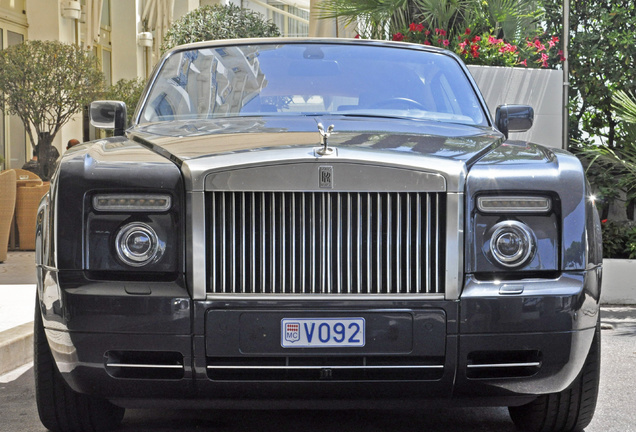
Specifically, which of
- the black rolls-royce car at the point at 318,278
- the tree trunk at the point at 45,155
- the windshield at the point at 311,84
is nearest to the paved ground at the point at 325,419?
the black rolls-royce car at the point at 318,278

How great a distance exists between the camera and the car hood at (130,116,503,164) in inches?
Answer: 136

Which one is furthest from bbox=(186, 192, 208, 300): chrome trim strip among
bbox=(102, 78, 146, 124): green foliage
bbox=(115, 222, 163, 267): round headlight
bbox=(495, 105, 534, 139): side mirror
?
bbox=(102, 78, 146, 124): green foliage

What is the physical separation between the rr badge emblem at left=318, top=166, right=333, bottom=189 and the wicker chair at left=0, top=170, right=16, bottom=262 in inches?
305

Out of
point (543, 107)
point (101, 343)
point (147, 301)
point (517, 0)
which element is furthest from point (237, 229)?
point (517, 0)

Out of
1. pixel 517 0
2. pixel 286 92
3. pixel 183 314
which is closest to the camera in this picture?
pixel 183 314

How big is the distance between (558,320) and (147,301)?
1339 millimetres

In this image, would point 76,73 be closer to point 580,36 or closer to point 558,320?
point 580,36

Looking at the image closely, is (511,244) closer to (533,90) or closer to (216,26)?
(533,90)

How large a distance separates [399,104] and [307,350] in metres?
1.75

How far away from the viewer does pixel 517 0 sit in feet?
35.9

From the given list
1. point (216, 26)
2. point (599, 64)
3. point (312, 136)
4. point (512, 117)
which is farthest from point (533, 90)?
point (216, 26)

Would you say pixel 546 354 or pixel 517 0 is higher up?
pixel 517 0

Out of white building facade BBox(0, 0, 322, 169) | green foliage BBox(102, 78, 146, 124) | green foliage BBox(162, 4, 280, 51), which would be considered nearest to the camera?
green foliage BBox(102, 78, 146, 124)

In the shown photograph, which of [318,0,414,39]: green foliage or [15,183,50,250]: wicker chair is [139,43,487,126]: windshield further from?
[15,183,50,250]: wicker chair
